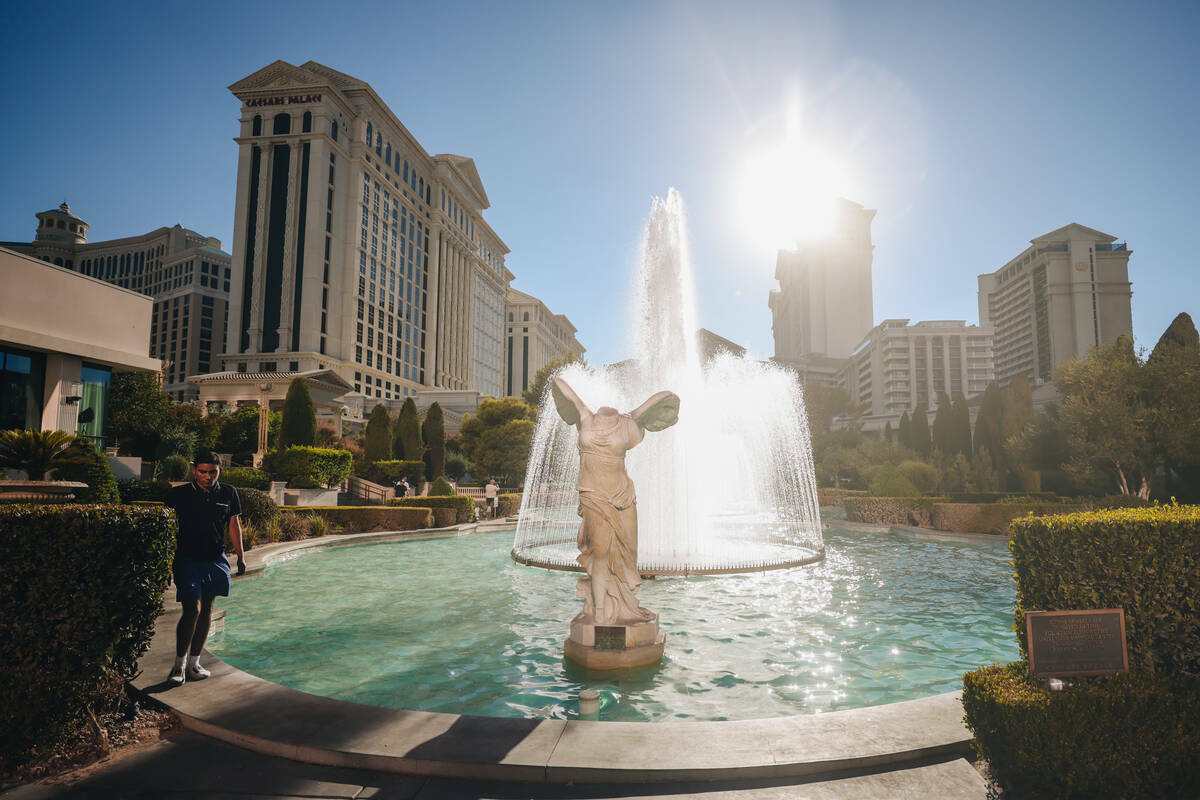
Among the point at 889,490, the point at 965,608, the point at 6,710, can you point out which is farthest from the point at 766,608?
the point at 889,490

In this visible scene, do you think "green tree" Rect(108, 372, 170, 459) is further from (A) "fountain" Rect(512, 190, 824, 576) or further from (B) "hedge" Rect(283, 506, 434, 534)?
(A) "fountain" Rect(512, 190, 824, 576)

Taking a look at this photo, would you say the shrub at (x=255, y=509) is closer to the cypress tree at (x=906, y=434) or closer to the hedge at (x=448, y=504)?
the hedge at (x=448, y=504)

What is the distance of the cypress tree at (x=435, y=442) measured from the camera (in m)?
39.2

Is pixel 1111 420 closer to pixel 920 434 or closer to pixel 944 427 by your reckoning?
pixel 944 427

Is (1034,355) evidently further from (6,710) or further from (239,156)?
(6,710)

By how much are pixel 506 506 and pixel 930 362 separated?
125451mm

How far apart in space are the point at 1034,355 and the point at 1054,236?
23102 millimetres

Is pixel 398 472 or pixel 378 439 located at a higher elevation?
pixel 378 439

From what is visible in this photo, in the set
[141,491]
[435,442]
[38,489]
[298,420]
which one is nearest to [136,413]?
[298,420]

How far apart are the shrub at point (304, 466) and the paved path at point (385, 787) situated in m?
22.2

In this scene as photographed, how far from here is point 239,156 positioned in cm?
7244

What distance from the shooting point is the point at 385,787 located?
3.61m

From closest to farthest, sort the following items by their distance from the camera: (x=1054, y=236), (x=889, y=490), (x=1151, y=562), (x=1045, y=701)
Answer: (x=1045, y=701) < (x=1151, y=562) < (x=889, y=490) < (x=1054, y=236)

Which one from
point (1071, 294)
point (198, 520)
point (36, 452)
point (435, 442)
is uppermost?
point (1071, 294)
